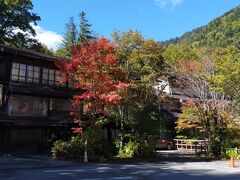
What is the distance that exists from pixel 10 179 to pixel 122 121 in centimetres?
1542

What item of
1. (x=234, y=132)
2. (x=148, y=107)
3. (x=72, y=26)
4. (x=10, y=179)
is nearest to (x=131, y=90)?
(x=148, y=107)

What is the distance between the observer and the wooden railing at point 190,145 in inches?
1447

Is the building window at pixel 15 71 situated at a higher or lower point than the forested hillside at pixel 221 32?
lower

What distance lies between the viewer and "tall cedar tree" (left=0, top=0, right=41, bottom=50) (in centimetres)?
4919

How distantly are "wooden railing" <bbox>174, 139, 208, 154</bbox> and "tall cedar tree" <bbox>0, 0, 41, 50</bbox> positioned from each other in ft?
86.0

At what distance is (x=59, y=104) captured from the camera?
1494 inches

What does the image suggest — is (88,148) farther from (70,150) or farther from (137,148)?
(137,148)

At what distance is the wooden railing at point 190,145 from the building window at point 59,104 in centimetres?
1460

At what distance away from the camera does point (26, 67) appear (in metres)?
36.1

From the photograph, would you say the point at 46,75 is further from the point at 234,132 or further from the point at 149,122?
the point at 234,132

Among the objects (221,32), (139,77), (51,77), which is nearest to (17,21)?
(51,77)

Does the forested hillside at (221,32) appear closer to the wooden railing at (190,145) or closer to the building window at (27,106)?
the wooden railing at (190,145)

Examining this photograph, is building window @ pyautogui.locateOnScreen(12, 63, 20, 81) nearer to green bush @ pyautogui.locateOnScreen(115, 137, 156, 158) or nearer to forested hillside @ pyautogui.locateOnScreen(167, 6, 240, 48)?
green bush @ pyautogui.locateOnScreen(115, 137, 156, 158)

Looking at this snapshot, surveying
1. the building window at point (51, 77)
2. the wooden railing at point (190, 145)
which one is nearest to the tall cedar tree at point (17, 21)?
the building window at point (51, 77)
